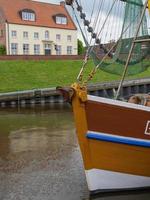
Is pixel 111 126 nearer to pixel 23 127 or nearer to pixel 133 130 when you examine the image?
pixel 133 130

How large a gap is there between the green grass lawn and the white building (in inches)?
809

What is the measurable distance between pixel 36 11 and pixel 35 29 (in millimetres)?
3638

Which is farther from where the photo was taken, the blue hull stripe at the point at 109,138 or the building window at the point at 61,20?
the building window at the point at 61,20

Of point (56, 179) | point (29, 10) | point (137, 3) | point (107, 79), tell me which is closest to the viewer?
point (56, 179)

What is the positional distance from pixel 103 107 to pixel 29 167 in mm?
4036

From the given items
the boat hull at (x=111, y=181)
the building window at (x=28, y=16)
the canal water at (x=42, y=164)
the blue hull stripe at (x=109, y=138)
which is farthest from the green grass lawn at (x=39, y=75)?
the blue hull stripe at (x=109, y=138)

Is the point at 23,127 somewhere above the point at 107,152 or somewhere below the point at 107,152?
below

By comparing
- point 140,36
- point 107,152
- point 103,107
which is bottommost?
point 107,152

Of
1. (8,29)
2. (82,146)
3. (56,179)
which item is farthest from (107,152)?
(8,29)

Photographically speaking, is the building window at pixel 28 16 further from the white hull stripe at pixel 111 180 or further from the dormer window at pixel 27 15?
the white hull stripe at pixel 111 180

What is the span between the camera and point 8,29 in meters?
66.9

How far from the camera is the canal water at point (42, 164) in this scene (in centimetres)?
1048

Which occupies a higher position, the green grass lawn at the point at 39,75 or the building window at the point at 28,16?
the building window at the point at 28,16

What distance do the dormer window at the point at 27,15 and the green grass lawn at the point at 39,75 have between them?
24.5 meters
